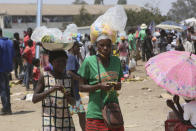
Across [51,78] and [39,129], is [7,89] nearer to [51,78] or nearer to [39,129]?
[39,129]

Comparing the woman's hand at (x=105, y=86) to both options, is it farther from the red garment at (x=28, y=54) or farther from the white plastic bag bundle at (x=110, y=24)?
the red garment at (x=28, y=54)

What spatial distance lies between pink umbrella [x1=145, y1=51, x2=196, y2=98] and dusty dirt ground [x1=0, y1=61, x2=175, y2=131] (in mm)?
3495

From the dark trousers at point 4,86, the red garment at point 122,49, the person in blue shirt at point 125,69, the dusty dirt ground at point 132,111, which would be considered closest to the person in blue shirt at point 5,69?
the dark trousers at point 4,86

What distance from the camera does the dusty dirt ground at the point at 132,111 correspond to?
27.1ft

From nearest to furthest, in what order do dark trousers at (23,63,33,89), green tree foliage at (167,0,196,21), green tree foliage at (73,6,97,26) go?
dark trousers at (23,63,33,89) < green tree foliage at (73,6,97,26) < green tree foliage at (167,0,196,21)

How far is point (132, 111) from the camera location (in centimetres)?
972

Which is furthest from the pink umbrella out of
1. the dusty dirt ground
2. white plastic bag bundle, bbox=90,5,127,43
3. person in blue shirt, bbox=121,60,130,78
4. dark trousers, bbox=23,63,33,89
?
person in blue shirt, bbox=121,60,130,78

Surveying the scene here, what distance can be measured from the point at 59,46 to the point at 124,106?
20.2 feet

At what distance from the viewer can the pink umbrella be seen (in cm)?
404

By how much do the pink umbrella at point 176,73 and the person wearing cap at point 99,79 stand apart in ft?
1.44

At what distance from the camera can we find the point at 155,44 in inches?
1014

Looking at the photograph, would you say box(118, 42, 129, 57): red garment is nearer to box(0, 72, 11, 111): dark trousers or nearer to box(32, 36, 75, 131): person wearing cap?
box(0, 72, 11, 111): dark trousers

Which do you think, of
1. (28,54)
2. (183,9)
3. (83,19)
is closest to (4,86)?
(28,54)

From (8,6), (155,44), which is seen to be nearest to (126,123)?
(155,44)
